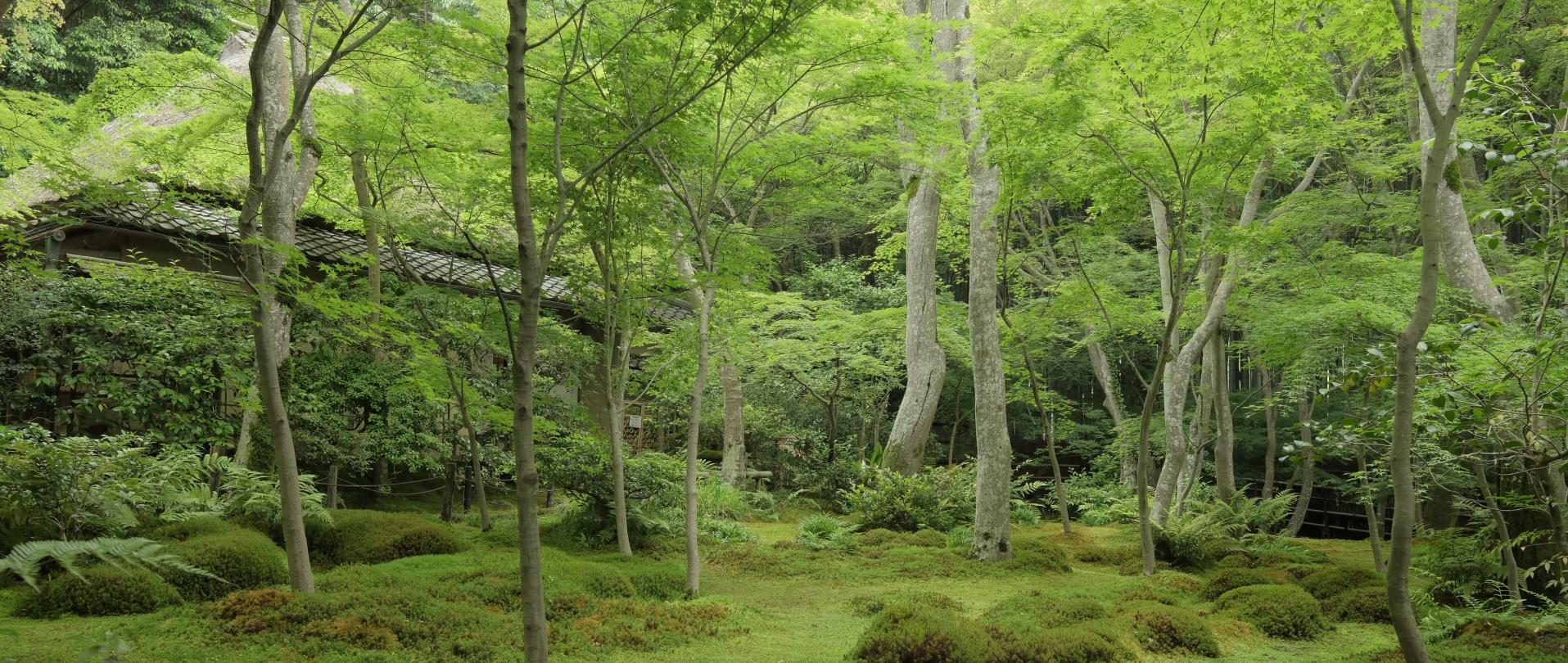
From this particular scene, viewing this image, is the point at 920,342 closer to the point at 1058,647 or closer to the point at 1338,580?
the point at 1338,580

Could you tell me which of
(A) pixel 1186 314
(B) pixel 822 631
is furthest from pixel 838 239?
(B) pixel 822 631

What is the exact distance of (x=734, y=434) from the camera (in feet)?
47.5

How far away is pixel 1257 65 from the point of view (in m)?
7.21

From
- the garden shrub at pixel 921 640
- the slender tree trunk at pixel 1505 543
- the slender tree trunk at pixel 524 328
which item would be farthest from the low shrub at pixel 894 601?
the slender tree trunk at pixel 1505 543

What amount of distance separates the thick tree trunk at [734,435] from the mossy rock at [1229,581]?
7.93m

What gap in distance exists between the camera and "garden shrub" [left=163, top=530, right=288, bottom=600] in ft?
17.9

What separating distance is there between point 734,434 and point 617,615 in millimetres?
8763

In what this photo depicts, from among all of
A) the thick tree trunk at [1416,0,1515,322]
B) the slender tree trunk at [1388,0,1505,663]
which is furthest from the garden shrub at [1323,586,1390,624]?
the slender tree trunk at [1388,0,1505,663]

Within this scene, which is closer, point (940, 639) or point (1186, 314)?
point (940, 639)

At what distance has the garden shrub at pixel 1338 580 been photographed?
757 cm

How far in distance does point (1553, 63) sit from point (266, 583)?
15.9 m

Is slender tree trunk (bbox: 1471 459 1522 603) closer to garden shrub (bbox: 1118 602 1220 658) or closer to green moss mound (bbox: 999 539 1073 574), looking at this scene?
garden shrub (bbox: 1118 602 1220 658)

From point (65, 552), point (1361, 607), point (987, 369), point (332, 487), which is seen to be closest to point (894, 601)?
point (987, 369)

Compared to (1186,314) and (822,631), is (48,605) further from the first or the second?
(1186,314)
